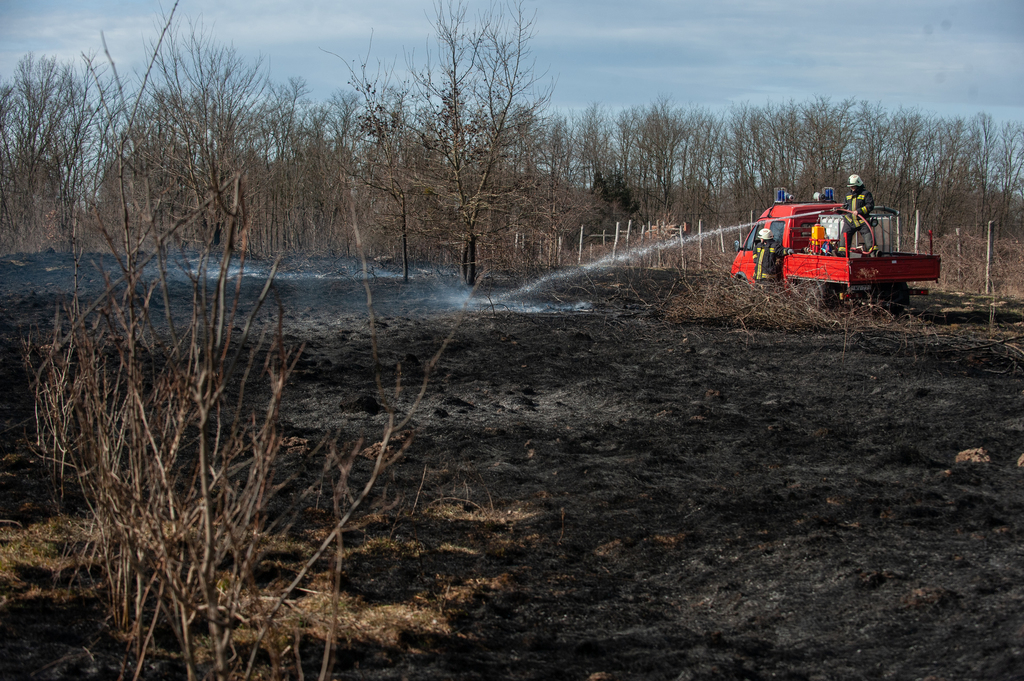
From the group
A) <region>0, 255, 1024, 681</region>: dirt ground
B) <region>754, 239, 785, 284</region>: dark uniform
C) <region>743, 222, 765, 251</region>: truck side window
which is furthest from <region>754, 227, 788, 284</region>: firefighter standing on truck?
<region>0, 255, 1024, 681</region>: dirt ground

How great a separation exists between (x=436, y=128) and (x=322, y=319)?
14.4 ft

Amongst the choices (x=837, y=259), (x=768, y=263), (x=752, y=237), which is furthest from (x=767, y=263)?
(x=752, y=237)

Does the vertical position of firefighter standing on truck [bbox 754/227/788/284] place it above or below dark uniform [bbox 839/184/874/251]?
below

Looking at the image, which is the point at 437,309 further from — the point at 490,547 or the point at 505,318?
the point at 490,547

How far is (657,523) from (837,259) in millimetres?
7797

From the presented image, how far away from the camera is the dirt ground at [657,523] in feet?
10.1

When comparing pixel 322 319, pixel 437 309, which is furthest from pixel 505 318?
pixel 322 319

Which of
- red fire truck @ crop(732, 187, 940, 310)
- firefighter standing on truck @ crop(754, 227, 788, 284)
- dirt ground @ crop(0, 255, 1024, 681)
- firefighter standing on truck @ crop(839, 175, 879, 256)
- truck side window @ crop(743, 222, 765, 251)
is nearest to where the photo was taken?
dirt ground @ crop(0, 255, 1024, 681)

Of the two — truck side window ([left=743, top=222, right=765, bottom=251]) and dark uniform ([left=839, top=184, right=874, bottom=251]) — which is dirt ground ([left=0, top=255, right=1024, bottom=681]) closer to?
dark uniform ([left=839, top=184, right=874, bottom=251])

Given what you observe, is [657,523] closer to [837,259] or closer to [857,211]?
[837,259]

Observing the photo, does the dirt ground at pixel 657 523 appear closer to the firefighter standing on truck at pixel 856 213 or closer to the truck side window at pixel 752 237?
the firefighter standing on truck at pixel 856 213

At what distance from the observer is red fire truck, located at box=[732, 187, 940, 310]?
11047mm

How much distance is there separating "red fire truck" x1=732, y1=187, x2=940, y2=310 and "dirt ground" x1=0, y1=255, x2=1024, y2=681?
79.4 inches

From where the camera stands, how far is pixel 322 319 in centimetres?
1193
